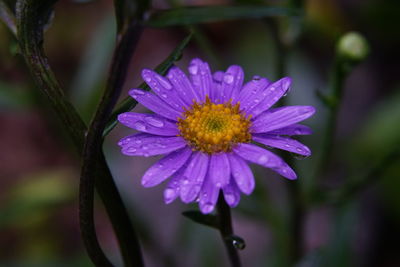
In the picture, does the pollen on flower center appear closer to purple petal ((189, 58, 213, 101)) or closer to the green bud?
purple petal ((189, 58, 213, 101))

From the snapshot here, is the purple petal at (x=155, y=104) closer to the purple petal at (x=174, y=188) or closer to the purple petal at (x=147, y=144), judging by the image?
the purple petal at (x=147, y=144)

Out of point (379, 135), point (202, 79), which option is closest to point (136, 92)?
point (202, 79)

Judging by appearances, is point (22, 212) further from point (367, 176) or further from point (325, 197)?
point (367, 176)

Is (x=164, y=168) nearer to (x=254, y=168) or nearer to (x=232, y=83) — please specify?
(x=232, y=83)

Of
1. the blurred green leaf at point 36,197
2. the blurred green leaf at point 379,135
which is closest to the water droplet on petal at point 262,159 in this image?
the blurred green leaf at point 36,197

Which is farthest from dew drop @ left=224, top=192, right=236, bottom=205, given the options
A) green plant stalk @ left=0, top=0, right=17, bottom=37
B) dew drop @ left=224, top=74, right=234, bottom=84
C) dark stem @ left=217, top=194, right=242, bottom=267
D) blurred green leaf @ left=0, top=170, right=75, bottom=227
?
blurred green leaf @ left=0, top=170, right=75, bottom=227
